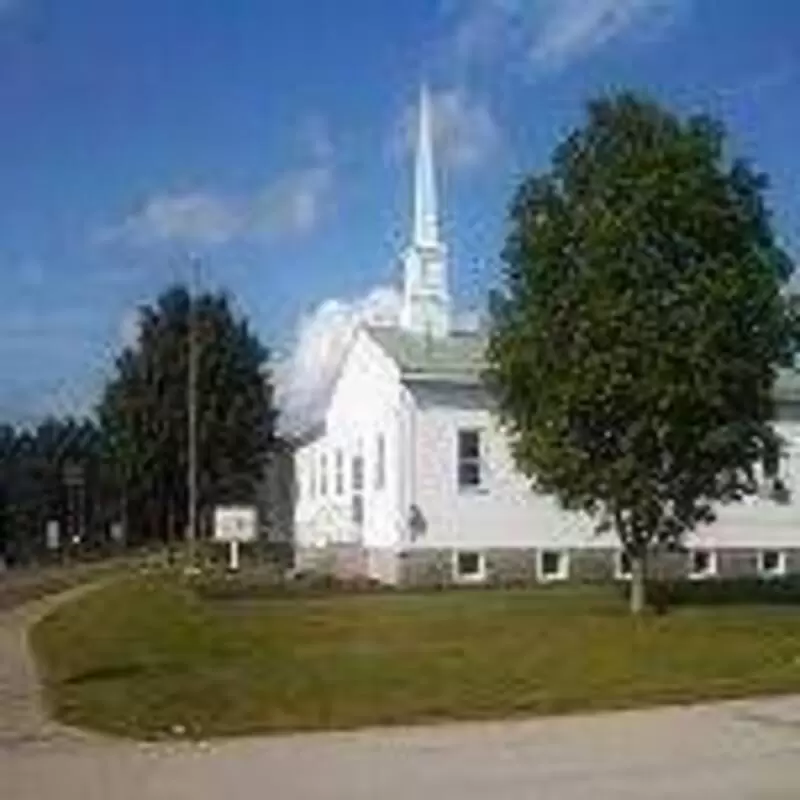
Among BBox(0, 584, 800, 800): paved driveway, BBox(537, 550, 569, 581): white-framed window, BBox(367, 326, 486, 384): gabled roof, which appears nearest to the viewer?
BBox(0, 584, 800, 800): paved driveway

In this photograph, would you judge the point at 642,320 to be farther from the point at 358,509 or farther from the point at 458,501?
the point at 358,509

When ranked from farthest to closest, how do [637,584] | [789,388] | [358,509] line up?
[358,509] < [789,388] < [637,584]

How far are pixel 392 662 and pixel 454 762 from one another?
883 centimetres

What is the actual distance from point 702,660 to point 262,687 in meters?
6.08

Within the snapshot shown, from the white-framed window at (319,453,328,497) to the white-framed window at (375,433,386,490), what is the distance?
8.48m

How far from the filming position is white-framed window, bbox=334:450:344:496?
56.8m

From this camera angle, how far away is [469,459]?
49000mm

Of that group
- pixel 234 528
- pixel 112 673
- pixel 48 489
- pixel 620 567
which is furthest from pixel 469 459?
pixel 48 489

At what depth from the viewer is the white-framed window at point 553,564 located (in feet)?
163

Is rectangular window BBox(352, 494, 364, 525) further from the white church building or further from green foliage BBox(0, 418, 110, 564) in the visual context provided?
green foliage BBox(0, 418, 110, 564)

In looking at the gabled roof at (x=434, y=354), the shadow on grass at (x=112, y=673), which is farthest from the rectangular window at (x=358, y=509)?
the shadow on grass at (x=112, y=673)

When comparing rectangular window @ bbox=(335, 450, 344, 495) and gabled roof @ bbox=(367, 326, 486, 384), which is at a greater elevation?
gabled roof @ bbox=(367, 326, 486, 384)

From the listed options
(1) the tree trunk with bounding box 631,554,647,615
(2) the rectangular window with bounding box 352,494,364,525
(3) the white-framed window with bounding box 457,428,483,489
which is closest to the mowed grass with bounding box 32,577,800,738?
(1) the tree trunk with bounding box 631,554,647,615

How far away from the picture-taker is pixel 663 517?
3625cm
